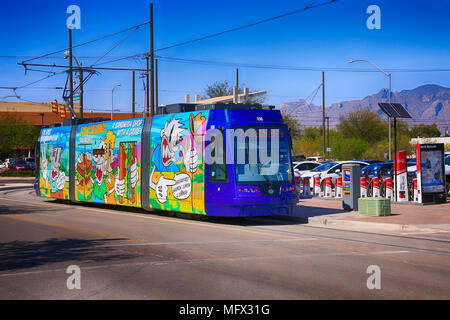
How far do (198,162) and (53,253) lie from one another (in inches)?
243

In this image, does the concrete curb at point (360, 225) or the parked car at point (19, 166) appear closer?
the concrete curb at point (360, 225)

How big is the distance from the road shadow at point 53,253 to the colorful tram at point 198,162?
3935 millimetres

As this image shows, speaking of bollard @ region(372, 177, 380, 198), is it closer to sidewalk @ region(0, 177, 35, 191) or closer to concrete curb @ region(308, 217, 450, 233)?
concrete curb @ region(308, 217, 450, 233)

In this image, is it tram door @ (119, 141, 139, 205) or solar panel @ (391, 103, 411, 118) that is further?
solar panel @ (391, 103, 411, 118)

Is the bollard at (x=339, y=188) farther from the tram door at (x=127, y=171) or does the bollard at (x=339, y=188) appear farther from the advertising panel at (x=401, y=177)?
the tram door at (x=127, y=171)

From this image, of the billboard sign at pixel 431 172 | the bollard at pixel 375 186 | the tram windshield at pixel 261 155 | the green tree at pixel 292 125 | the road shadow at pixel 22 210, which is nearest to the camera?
the tram windshield at pixel 261 155

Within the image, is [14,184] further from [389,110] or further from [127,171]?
[389,110]

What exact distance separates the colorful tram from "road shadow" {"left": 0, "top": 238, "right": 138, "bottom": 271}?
3935 mm

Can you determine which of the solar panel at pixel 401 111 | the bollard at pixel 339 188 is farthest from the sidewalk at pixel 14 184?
the solar panel at pixel 401 111

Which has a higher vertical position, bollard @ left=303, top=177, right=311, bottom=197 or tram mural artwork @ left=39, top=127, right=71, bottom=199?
tram mural artwork @ left=39, top=127, right=71, bottom=199

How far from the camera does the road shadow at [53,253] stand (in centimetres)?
950

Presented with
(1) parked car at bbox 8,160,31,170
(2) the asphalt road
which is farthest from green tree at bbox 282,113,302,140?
(2) the asphalt road

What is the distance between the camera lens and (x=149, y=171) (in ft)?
59.3

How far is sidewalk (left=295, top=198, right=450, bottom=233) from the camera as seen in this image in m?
14.4
